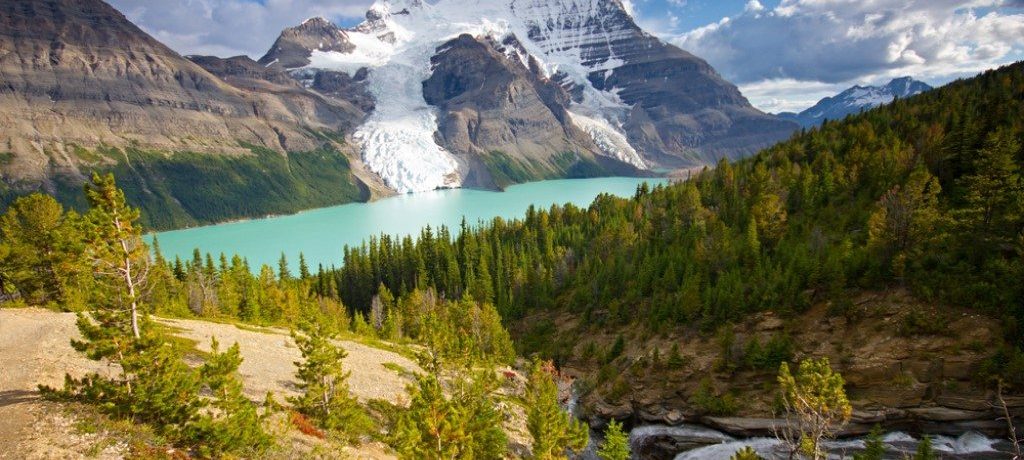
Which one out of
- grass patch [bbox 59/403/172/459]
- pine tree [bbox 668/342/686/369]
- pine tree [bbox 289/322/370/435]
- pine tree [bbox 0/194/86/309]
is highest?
pine tree [bbox 0/194/86/309]

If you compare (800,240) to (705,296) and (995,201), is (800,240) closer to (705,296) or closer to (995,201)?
(705,296)

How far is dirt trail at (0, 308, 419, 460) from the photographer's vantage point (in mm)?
17719

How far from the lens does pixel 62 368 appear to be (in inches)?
991

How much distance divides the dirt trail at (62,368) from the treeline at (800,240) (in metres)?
33.9

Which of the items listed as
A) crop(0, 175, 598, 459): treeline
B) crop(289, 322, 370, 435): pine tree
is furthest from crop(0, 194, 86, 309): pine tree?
crop(289, 322, 370, 435): pine tree

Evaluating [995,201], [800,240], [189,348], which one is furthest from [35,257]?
[995,201]

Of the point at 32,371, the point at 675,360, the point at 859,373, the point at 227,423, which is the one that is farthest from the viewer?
the point at 675,360

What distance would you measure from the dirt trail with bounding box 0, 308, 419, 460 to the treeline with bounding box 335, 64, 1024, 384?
3386cm

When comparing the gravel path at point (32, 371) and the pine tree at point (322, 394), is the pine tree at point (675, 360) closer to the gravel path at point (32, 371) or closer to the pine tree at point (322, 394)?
the pine tree at point (322, 394)

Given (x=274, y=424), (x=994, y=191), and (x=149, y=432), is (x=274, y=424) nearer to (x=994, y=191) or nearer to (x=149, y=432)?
(x=149, y=432)

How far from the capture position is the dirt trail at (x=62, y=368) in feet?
58.1

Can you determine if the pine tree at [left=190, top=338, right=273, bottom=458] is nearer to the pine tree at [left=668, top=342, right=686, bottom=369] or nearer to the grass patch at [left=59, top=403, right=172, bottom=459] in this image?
the grass patch at [left=59, top=403, right=172, bottom=459]

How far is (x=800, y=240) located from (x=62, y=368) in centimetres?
7157

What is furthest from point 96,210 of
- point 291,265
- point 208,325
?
point 291,265
